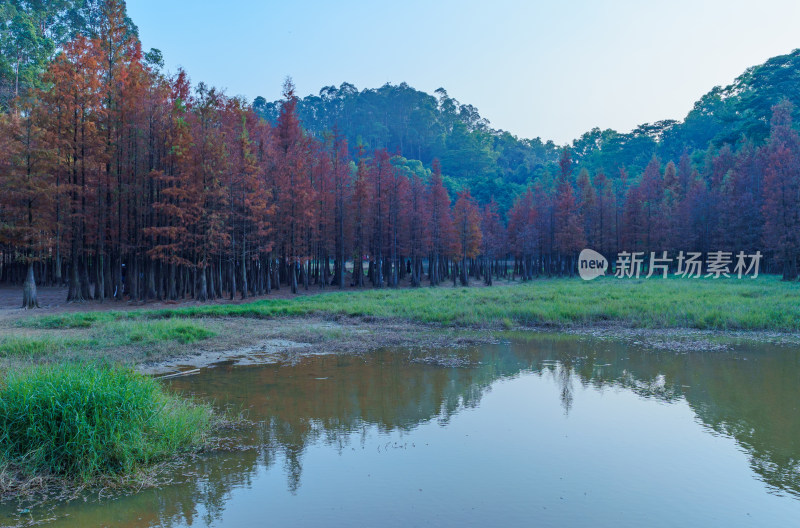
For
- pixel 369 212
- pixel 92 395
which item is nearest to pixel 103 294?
pixel 369 212

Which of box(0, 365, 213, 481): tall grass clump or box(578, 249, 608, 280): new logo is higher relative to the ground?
box(578, 249, 608, 280): new logo

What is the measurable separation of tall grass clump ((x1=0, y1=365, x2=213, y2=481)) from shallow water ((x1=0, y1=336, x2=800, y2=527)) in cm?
60

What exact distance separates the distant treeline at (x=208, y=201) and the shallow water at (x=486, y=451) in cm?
1615

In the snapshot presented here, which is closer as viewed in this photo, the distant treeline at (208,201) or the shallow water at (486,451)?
the shallow water at (486,451)

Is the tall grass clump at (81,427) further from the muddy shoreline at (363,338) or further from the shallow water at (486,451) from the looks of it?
the muddy shoreline at (363,338)

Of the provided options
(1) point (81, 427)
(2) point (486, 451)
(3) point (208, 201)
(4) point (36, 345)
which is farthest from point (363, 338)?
(3) point (208, 201)

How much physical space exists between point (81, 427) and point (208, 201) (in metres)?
23.4

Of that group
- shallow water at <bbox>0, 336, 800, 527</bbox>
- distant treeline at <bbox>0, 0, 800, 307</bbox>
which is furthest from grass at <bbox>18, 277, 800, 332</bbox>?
shallow water at <bbox>0, 336, 800, 527</bbox>

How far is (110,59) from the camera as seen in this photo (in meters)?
26.9

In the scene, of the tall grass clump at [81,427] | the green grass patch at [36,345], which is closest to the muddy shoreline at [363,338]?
the green grass patch at [36,345]

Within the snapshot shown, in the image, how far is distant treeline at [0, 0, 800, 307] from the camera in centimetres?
2433

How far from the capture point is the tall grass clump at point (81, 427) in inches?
255

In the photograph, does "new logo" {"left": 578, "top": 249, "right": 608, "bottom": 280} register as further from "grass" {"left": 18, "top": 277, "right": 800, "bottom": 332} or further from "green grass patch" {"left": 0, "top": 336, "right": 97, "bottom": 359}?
"green grass patch" {"left": 0, "top": 336, "right": 97, "bottom": 359}

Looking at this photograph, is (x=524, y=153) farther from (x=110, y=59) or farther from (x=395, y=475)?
(x=395, y=475)
